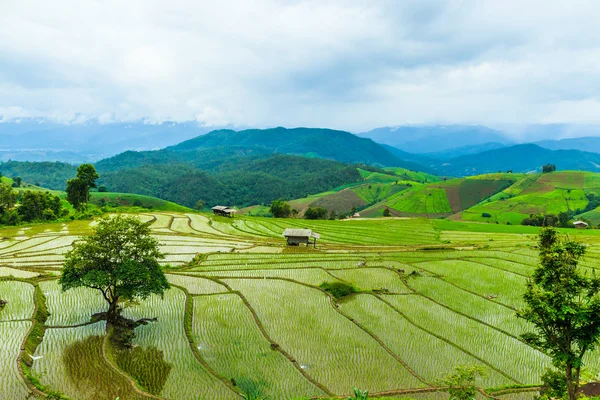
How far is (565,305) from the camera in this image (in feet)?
40.3

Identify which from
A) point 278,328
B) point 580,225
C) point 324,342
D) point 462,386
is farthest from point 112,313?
point 580,225

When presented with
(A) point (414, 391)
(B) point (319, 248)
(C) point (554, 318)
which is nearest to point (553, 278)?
(C) point (554, 318)

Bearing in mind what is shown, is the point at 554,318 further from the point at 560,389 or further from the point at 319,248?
the point at 319,248

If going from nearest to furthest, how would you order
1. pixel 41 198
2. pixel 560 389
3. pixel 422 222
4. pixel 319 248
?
pixel 560 389 < pixel 319 248 < pixel 41 198 < pixel 422 222

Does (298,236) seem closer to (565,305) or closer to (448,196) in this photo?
(565,305)

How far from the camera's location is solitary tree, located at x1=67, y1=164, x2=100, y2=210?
6888cm

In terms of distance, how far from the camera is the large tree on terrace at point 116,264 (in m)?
20.2

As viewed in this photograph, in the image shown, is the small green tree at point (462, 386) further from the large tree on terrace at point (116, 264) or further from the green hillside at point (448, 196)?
the green hillside at point (448, 196)

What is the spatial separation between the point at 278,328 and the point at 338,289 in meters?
8.35

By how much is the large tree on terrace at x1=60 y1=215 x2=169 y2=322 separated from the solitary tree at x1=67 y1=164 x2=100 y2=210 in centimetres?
5691

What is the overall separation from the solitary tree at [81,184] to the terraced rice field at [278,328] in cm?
3015

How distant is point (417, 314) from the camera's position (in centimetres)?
2542

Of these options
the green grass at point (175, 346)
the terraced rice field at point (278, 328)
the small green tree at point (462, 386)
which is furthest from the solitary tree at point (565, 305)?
the green grass at point (175, 346)

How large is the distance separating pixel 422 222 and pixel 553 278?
223 ft
